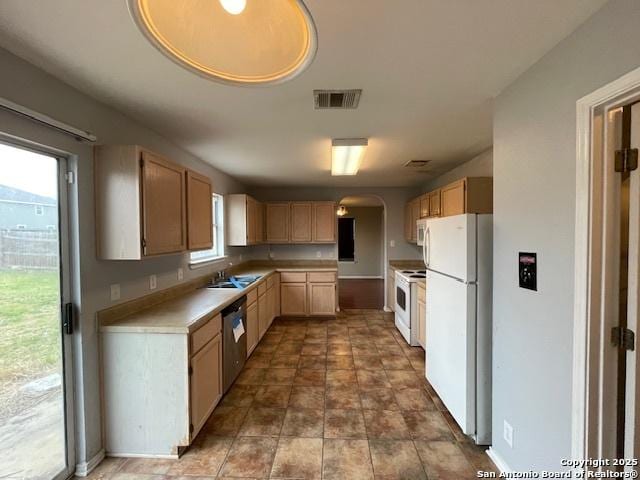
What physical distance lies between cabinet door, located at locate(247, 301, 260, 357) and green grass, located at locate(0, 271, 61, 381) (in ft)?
6.26

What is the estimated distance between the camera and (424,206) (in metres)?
4.52

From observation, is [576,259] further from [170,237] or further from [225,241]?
[225,241]

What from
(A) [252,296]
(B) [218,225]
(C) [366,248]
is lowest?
(A) [252,296]

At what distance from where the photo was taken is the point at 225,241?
452cm

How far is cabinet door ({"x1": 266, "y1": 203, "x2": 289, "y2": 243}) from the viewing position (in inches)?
219

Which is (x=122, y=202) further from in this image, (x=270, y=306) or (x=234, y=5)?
(x=270, y=306)

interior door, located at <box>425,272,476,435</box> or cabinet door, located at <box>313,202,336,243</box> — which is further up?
cabinet door, located at <box>313,202,336,243</box>

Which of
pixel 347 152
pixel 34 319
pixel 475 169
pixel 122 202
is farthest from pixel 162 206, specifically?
pixel 475 169

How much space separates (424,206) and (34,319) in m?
4.40

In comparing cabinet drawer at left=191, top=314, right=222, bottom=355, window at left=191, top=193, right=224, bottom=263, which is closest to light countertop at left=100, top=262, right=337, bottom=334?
cabinet drawer at left=191, top=314, right=222, bottom=355

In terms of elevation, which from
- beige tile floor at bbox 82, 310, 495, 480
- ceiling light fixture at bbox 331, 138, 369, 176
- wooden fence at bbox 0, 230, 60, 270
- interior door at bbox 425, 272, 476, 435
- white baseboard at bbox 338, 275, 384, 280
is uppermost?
ceiling light fixture at bbox 331, 138, 369, 176

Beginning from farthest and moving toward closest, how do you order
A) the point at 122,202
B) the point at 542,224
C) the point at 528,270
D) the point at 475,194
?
the point at 475,194, the point at 122,202, the point at 528,270, the point at 542,224

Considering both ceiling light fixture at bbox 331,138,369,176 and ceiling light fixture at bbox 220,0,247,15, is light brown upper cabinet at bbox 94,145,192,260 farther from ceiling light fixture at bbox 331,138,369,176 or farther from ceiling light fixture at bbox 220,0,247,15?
ceiling light fixture at bbox 331,138,369,176

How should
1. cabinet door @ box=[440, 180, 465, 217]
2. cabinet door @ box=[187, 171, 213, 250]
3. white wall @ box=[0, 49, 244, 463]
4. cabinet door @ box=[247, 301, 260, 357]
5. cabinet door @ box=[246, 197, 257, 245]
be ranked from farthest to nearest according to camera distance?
cabinet door @ box=[246, 197, 257, 245]
cabinet door @ box=[247, 301, 260, 357]
cabinet door @ box=[440, 180, 465, 217]
cabinet door @ box=[187, 171, 213, 250]
white wall @ box=[0, 49, 244, 463]
